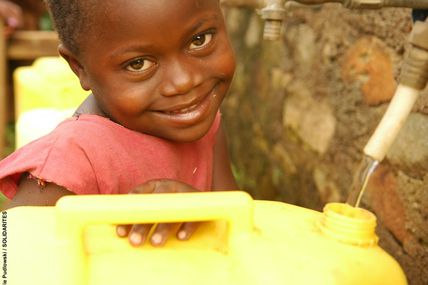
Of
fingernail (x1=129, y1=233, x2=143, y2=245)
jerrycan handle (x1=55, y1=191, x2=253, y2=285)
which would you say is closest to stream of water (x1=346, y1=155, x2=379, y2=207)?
jerrycan handle (x1=55, y1=191, x2=253, y2=285)

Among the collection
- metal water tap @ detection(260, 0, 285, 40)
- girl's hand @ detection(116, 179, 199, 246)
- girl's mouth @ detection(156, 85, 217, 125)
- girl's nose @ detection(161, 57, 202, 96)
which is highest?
metal water tap @ detection(260, 0, 285, 40)

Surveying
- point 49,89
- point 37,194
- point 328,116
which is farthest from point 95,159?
point 49,89

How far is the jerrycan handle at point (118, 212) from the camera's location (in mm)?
640

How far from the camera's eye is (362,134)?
1.42 meters

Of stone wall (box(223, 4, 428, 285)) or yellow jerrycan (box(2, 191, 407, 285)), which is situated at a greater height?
yellow jerrycan (box(2, 191, 407, 285))

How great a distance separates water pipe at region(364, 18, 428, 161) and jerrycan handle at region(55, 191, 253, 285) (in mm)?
180

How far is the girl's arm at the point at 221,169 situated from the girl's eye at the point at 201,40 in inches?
14.3

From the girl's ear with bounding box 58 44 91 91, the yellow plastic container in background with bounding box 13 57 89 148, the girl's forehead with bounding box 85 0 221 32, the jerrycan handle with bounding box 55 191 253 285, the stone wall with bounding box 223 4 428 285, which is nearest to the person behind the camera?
the jerrycan handle with bounding box 55 191 253 285

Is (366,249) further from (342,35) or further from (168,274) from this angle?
(342,35)

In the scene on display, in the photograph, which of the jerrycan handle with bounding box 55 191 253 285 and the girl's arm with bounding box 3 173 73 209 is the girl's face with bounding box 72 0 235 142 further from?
the jerrycan handle with bounding box 55 191 253 285

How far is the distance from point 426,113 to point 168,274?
2.26ft

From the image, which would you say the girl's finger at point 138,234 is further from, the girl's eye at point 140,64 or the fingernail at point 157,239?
the girl's eye at point 140,64

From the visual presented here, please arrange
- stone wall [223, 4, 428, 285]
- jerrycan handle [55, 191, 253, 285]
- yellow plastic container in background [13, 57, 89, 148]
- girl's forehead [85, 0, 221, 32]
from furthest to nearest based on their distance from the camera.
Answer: yellow plastic container in background [13, 57, 89, 148] < stone wall [223, 4, 428, 285] < girl's forehead [85, 0, 221, 32] < jerrycan handle [55, 191, 253, 285]

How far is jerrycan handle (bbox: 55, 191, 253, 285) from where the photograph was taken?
2.10ft
